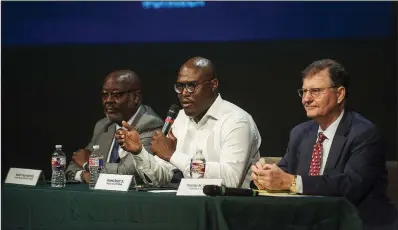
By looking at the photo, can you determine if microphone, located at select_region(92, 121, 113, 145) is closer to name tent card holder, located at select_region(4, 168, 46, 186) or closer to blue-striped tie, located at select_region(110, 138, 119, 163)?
blue-striped tie, located at select_region(110, 138, 119, 163)

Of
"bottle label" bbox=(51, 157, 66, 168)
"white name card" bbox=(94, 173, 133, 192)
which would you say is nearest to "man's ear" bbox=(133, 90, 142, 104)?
"bottle label" bbox=(51, 157, 66, 168)

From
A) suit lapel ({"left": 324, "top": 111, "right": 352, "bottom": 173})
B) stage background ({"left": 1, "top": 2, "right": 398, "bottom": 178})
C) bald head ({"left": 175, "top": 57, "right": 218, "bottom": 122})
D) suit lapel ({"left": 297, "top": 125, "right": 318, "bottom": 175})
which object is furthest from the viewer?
stage background ({"left": 1, "top": 2, "right": 398, "bottom": 178})

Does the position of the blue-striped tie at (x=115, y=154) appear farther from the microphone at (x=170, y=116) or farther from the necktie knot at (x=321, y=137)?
the necktie knot at (x=321, y=137)

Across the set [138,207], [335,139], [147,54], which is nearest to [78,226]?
[138,207]

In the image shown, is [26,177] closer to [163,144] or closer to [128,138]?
[128,138]

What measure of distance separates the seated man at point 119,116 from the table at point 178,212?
927 millimetres

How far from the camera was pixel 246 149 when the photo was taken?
3146mm

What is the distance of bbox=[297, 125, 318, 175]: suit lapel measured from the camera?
112 inches

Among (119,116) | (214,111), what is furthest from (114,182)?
(119,116)

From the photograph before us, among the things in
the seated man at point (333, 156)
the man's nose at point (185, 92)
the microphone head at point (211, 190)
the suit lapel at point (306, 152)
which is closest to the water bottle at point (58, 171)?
the man's nose at point (185, 92)

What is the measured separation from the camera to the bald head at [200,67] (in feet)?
10.8

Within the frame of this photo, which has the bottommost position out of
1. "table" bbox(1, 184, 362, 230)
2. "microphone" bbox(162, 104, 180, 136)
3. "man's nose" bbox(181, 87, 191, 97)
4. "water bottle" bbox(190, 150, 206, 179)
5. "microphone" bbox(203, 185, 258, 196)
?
"table" bbox(1, 184, 362, 230)

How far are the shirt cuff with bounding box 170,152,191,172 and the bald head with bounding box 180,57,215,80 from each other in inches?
19.2

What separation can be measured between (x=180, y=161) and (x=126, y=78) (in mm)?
1000
